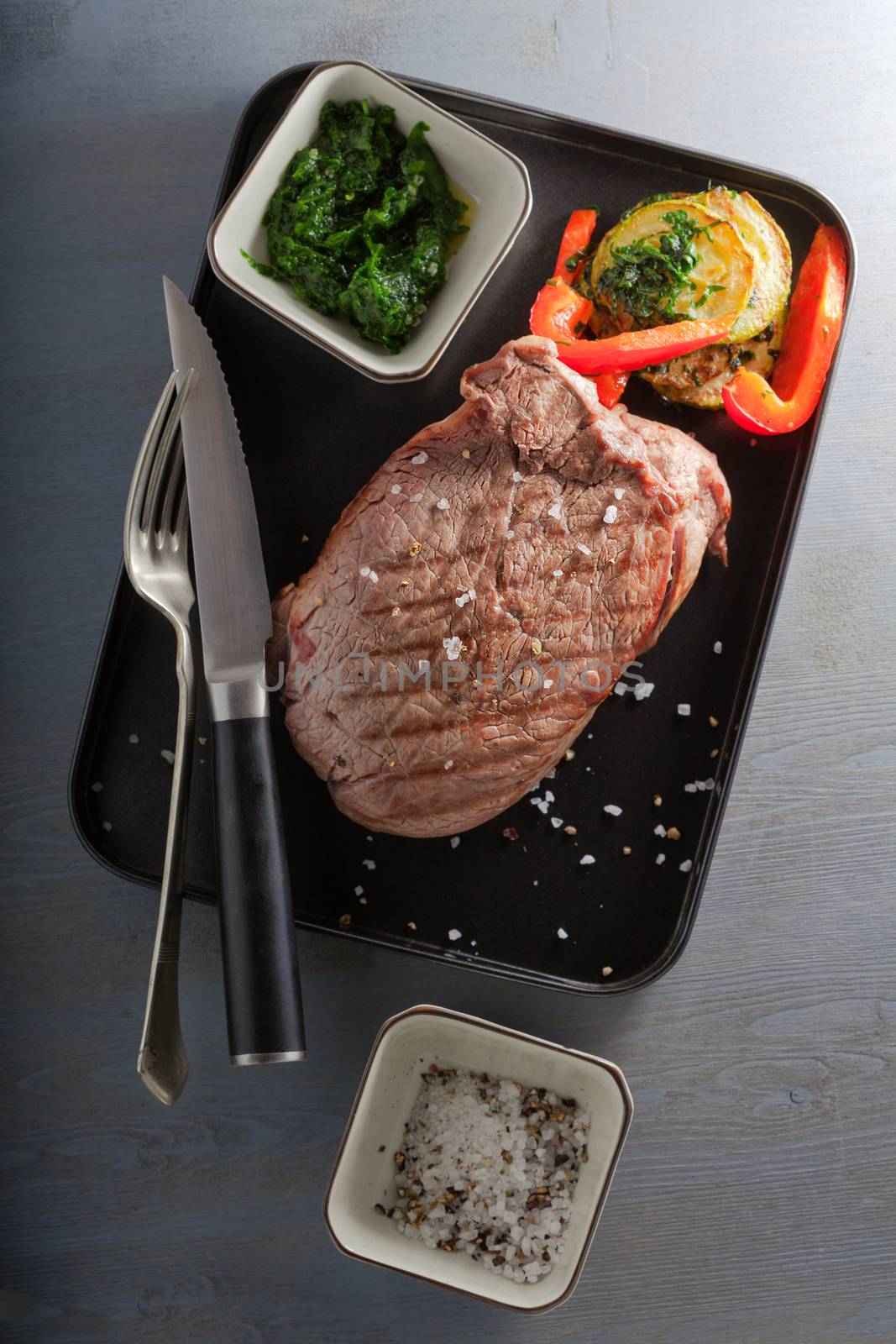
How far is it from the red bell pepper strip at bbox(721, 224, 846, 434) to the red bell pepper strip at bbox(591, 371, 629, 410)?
0.82 feet

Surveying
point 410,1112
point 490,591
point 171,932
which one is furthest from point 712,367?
point 410,1112

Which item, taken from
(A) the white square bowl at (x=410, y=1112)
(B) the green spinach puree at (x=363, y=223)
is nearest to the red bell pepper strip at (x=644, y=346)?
(B) the green spinach puree at (x=363, y=223)

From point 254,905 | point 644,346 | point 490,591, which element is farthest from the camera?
point 644,346

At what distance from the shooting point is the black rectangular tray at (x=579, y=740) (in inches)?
89.8

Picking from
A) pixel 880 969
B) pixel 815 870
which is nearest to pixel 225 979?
pixel 815 870

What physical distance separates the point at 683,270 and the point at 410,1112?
2.13m

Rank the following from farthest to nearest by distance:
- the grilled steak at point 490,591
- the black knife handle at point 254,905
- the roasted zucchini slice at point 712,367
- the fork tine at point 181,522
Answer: the roasted zucchini slice at point 712,367
the fork tine at point 181,522
the grilled steak at point 490,591
the black knife handle at point 254,905

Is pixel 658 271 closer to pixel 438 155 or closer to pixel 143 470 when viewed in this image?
pixel 438 155

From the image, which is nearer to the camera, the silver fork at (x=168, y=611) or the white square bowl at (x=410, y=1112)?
the silver fork at (x=168, y=611)

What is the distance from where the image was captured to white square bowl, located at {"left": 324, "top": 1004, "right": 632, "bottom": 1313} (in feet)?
6.78

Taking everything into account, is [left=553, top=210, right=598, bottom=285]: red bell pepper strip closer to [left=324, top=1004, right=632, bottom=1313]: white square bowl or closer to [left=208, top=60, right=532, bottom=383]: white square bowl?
[left=208, top=60, right=532, bottom=383]: white square bowl

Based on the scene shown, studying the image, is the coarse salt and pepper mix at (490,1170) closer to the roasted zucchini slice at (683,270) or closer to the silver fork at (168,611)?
the silver fork at (168,611)

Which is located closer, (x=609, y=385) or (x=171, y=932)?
(x=171, y=932)

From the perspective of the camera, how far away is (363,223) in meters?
2.09
